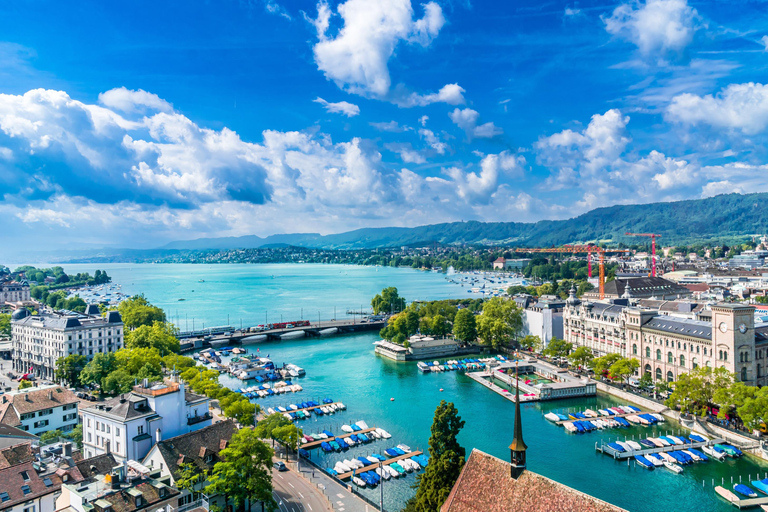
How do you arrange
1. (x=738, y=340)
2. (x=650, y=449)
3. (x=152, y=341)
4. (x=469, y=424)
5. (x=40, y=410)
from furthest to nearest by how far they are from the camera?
(x=152, y=341)
(x=469, y=424)
(x=738, y=340)
(x=650, y=449)
(x=40, y=410)

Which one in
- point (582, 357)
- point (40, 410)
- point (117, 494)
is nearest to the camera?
point (117, 494)

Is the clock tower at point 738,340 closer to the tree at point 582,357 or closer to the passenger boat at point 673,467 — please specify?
the passenger boat at point 673,467

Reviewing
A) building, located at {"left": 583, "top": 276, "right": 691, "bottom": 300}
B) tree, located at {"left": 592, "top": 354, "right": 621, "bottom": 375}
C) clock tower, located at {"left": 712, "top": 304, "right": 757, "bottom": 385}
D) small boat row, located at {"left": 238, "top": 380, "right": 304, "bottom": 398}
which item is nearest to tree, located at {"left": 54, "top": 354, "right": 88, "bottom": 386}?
small boat row, located at {"left": 238, "top": 380, "right": 304, "bottom": 398}

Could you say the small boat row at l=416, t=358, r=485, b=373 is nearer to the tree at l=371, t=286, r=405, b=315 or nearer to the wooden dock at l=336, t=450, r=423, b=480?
the wooden dock at l=336, t=450, r=423, b=480

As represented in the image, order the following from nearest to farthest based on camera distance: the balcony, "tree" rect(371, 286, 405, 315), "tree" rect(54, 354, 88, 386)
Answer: the balcony
"tree" rect(54, 354, 88, 386)
"tree" rect(371, 286, 405, 315)

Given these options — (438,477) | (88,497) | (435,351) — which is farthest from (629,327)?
(88,497)

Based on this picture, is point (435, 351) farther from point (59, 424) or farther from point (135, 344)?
point (59, 424)

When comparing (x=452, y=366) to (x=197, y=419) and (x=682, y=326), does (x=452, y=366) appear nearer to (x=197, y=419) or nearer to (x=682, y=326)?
(x=682, y=326)

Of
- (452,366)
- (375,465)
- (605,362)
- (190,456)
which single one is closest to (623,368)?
(605,362)
